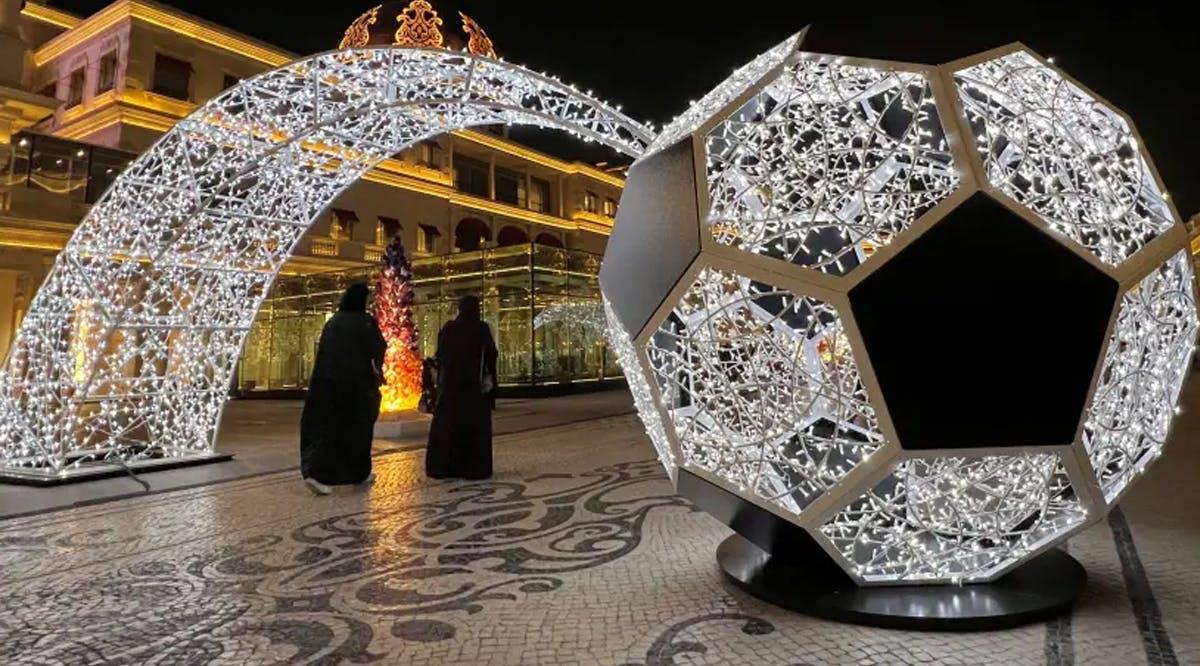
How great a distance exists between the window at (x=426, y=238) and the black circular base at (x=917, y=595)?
2539 cm

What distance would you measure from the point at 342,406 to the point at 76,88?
2141 cm

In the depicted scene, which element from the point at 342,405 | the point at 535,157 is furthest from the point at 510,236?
the point at 342,405

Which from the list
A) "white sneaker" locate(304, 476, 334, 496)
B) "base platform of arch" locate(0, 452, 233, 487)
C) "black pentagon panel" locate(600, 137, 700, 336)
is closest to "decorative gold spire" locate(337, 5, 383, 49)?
"base platform of arch" locate(0, 452, 233, 487)

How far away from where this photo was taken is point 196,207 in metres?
6.47

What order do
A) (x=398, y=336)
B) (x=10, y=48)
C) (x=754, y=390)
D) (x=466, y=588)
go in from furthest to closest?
(x=10, y=48) < (x=398, y=336) < (x=466, y=588) < (x=754, y=390)

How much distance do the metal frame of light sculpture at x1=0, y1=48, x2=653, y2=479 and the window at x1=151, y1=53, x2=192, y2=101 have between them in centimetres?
1675

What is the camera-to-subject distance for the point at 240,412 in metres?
15.7

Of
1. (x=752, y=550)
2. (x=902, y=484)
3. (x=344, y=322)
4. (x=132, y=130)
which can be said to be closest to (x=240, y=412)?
(x=132, y=130)

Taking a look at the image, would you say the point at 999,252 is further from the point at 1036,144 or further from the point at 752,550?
the point at 752,550

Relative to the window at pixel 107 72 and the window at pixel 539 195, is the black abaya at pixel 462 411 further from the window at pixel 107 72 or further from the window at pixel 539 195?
the window at pixel 539 195

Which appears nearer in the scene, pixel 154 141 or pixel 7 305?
pixel 154 141

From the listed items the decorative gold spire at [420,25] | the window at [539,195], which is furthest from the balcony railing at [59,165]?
the window at [539,195]

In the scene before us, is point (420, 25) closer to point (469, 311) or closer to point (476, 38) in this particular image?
point (476, 38)

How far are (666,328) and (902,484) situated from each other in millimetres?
1156
